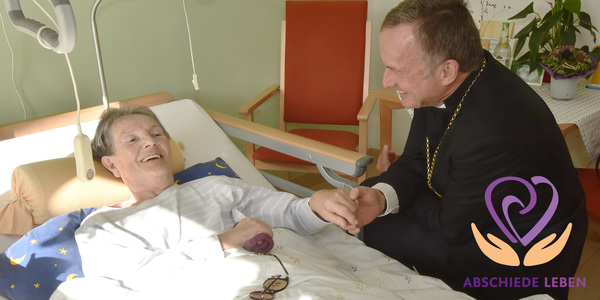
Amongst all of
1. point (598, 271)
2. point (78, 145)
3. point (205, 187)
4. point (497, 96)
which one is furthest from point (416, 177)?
point (598, 271)

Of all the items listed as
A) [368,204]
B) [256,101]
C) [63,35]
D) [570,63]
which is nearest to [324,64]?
[256,101]

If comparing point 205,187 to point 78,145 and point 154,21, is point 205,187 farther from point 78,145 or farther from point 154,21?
point 154,21

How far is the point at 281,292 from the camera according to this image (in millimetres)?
1405

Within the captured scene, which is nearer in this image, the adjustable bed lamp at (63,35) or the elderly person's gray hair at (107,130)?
the adjustable bed lamp at (63,35)

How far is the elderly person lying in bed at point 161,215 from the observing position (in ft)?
5.00

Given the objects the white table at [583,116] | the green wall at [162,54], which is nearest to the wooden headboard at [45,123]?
the green wall at [162,54]

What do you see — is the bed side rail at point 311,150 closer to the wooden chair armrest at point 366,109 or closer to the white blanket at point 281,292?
the white blanket at point 281,292

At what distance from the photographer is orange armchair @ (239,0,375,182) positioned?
123 inches

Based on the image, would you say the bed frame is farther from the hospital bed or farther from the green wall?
the green wall

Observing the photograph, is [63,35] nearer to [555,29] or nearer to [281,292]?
[281,292]

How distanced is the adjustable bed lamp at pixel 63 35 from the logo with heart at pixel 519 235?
112 centimetres

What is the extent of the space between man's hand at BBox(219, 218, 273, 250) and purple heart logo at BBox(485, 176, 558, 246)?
67cm

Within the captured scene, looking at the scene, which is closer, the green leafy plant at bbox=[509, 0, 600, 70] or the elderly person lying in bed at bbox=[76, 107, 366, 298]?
the elderly person lying in bed at bbox=[76, 107, 366, 298]

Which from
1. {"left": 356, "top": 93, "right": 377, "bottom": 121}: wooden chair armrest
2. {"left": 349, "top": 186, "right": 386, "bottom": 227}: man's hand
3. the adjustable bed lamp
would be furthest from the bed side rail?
the adjustable bed lamp
